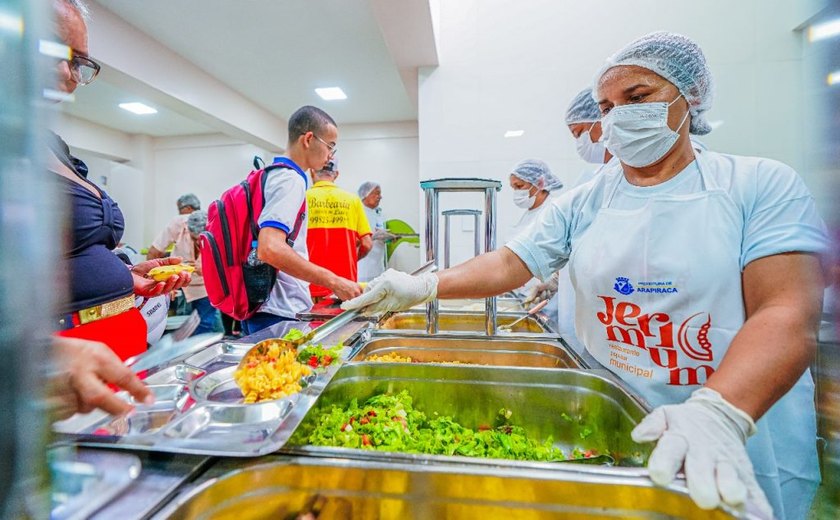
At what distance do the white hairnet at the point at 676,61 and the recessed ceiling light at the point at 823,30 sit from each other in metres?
0.95

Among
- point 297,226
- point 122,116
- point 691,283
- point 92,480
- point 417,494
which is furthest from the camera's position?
point 122,116

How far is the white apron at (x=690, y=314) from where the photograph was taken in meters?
0.96

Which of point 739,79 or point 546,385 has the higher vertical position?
point 739,79

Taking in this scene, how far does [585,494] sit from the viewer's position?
61cm

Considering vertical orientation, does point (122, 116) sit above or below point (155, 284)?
above

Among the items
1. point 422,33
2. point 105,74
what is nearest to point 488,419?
point 422,33

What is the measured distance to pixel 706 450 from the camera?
603 millimetres

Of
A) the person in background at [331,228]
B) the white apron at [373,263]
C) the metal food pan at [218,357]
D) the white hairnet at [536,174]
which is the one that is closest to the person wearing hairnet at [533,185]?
the white hairnet at [536,174]

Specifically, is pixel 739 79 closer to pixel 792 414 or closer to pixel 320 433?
pixel 792 414

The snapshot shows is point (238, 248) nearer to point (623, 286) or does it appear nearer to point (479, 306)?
point (479, 306)

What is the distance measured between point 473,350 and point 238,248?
47.3 inches

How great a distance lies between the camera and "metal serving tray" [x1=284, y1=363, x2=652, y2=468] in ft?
3.22

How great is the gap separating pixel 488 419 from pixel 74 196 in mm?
1326

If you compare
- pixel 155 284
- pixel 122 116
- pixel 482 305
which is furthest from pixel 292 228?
pixel 122 116
